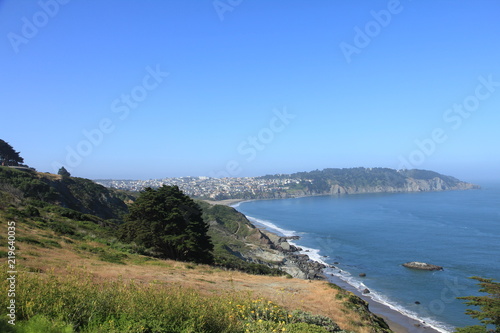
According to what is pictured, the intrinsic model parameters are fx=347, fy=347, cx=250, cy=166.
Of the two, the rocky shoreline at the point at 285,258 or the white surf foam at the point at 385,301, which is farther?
the rocky shoreline at the point at 285,258

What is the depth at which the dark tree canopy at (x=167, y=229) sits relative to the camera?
25.9 metres

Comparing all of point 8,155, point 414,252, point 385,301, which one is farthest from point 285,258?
point 8,155

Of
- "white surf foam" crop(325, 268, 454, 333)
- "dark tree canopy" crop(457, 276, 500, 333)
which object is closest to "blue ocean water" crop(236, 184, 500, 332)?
"white surf foam" crop(325, 268, 454, 333)

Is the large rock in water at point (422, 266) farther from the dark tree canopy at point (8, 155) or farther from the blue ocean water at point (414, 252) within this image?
the dark tree canopy at point (8, 155)

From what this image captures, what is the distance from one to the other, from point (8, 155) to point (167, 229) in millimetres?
43700

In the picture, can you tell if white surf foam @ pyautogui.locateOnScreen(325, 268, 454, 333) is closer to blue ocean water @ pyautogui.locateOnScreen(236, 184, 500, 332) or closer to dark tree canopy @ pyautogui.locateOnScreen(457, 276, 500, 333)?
blue ocean water @ pyautogui.locateOnScreen(236, 184, 500, 332)

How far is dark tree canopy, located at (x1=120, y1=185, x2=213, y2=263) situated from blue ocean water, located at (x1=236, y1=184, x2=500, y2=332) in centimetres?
2296

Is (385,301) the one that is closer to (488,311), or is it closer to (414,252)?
(488,311)

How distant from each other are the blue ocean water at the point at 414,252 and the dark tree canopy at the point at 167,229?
23.0m

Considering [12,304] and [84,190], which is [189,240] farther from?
[84,190]

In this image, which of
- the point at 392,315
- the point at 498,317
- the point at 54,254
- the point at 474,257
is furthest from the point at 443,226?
the point at 54,254

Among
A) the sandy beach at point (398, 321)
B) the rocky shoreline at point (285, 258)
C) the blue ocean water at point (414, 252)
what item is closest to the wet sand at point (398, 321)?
the sandy beach at point (398, 321)

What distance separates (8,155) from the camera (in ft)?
181

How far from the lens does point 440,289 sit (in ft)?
134
